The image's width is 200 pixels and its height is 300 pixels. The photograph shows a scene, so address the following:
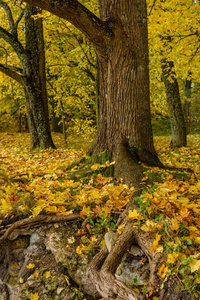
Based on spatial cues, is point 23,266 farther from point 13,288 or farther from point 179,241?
point 179,241

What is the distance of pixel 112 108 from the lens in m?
4.41

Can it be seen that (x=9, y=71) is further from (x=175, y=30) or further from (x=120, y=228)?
(x=120, y=228)

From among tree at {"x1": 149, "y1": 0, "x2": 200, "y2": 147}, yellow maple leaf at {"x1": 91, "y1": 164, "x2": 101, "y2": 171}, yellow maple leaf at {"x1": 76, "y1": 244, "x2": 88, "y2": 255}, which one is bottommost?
yellow maple leaf at {"x1": 76, "y1": 244, "x2": 88, "y2": 255}

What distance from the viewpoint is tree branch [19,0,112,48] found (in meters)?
3.38

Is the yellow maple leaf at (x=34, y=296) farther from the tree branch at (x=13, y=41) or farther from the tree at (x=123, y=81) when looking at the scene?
the tree branch at (x=13, y=41)

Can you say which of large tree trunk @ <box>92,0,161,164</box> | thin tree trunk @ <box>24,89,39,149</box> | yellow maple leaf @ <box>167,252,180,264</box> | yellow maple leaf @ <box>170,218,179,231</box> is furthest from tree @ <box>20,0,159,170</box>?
thin tree trunk @ <box>24,89,39,149</box>

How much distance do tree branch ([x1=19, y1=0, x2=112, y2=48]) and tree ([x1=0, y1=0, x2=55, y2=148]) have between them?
5.03 m

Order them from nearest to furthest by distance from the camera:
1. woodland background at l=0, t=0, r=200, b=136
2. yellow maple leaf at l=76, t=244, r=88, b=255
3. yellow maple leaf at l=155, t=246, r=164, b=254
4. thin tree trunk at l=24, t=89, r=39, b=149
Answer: yellow maple leaf at l=155, t=246, r=164, b=254, yellow maple leaf at l=76, t=244, r=88, b=255, woodland background at l=0, t=0, r=200, b=136, thin tree trunk at l=24, t=89, r=39, b=149

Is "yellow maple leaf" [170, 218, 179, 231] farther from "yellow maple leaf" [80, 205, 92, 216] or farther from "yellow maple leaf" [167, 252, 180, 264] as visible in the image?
"yellow maple leaf" [80, 205, 92, 216]

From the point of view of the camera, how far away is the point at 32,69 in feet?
27.7

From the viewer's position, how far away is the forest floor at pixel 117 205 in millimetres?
1993

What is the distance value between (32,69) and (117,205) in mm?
6973

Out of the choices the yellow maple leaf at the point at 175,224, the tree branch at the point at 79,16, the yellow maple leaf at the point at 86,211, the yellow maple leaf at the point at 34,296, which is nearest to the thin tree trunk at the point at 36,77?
the tree branch at the point at 79,16

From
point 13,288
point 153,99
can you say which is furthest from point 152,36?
point 13,288
